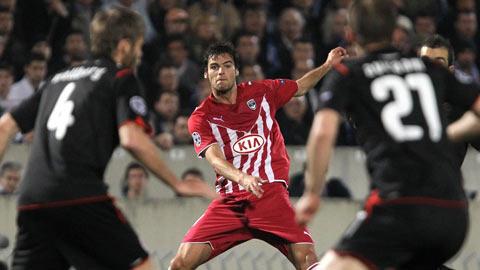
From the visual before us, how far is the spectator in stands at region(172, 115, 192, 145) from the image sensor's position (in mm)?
13773

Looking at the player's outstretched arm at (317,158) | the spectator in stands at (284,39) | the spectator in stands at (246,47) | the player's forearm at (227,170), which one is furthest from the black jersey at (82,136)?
the spectator in stands at (284,39)

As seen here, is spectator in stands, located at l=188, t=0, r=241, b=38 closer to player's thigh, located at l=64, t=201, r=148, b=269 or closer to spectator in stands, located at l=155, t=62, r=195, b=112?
spectator in stands, located at l=155, t=62, r=195, b=112

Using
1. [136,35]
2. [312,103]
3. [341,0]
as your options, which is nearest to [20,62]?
[312,103]

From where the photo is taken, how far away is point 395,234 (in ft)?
20.7

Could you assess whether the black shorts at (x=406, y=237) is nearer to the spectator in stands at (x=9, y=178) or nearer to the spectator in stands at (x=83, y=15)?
the spectator in stands at (x=9, y=178)

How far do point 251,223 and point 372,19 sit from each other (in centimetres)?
344

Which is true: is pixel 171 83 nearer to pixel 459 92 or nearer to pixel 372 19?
pixel 459 92

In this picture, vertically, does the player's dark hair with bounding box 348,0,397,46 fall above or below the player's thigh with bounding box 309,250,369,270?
above

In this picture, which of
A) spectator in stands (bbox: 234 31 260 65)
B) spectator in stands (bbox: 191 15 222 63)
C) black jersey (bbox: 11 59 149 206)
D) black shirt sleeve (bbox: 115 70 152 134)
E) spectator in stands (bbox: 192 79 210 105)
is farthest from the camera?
spectator in stands (bbox: 191 15 222 63)

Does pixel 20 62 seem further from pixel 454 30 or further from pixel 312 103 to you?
pixel 454 30

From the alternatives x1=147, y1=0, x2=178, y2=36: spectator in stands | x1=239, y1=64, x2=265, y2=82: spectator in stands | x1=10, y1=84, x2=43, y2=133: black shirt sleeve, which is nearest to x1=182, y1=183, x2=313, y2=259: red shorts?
x1=10, y1=84, x2=43, y2=133: black shirt sleeve

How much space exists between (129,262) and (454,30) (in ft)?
35.5

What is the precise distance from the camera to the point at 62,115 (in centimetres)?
694

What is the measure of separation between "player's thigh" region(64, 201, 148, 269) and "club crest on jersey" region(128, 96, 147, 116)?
57 cm
